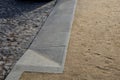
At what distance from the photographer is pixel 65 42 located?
25.4 ft

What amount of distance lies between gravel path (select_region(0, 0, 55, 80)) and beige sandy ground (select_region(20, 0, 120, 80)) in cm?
125

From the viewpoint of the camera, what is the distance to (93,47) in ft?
24.5

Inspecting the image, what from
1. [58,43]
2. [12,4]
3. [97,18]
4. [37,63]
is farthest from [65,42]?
[12,4]

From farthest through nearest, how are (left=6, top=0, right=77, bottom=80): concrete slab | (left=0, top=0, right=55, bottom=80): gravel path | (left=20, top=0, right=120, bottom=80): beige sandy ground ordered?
(left=0, top=0, right=55, bottom=80): gravel path → (left=6, top=0, right=77, bottom=80): concrete slab → (left=20, top=0, right=120, bottom=80): beige sandy ground

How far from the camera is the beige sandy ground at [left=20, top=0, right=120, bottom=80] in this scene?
597cm

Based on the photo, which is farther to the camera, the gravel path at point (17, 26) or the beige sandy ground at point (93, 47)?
the gravel path at point (17, 26)

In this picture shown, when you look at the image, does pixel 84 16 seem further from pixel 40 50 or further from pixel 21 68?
pixel 21 68

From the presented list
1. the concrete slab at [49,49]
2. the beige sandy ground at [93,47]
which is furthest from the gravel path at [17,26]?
the beige sandy ground at [93,47]

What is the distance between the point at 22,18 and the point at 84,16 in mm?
2791

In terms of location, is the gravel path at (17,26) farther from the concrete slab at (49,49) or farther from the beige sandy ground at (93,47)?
the beige sandy ground at (93,47)

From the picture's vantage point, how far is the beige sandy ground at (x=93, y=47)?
5973 millimetres

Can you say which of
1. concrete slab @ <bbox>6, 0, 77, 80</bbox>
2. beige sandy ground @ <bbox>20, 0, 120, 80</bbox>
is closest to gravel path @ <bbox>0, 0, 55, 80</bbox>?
concrete slab @ <bbox>6, 0, 77, 80</bbox>

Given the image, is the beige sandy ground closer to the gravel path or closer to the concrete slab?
the concrete slab

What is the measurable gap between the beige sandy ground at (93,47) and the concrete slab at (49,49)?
0.72 feet
